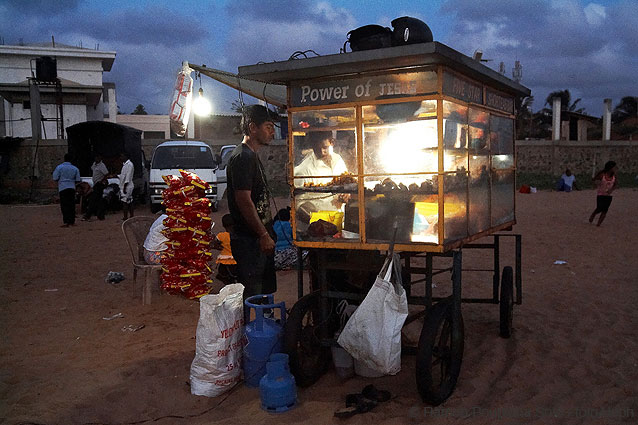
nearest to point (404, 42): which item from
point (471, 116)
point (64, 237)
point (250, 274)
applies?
point (471, 116)

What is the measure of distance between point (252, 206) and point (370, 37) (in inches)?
60.0

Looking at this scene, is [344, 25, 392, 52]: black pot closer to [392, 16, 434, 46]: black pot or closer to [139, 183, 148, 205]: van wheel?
[392, 16, 434, 46]: black pot

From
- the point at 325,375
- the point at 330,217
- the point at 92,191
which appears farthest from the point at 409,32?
the point at 92,191

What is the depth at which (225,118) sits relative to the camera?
35.1 m

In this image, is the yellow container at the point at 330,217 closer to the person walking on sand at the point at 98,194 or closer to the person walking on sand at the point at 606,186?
the person walking on sand at the point at 606,186

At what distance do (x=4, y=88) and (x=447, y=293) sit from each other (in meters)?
23.2

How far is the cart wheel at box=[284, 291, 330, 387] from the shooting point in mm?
3953

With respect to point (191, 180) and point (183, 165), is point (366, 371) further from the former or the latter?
point (183, 165)

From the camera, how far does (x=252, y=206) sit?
416 centimetres

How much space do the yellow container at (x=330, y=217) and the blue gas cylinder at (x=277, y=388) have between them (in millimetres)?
1135

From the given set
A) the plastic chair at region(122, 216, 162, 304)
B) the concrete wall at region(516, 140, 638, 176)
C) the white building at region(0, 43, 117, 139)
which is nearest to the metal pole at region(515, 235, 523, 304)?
the plastic chair at region(122, 216, 162, 304)

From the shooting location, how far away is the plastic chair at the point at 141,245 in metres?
6.57

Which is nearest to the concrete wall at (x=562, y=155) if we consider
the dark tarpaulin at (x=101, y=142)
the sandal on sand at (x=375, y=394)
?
the dark tarpaulin at (x=101, y=142)

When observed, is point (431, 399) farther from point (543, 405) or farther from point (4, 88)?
point (4, 88)
